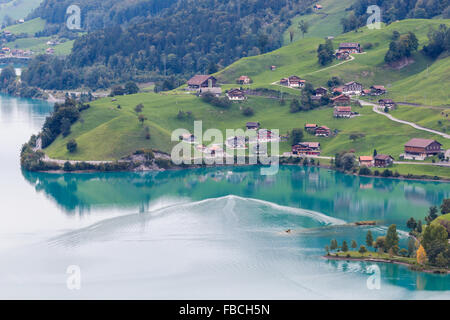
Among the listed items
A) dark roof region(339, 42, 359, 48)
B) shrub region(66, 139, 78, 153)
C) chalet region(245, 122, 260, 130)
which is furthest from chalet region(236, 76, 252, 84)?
shrub region(66, 139, 78, 153)

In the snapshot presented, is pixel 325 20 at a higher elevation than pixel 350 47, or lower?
higher

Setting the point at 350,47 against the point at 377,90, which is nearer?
the point at 377,90

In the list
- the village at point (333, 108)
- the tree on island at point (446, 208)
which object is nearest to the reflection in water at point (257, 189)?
the tree on island at point (446, 208)

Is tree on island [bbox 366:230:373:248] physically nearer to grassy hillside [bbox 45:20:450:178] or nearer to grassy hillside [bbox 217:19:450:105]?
grassy hillside [bbox 45:20:450:178]

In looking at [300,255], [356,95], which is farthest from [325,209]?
[356,95]

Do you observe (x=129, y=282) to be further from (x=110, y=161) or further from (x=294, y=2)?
(x=294, y=2)

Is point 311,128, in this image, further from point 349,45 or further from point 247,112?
point 349,45

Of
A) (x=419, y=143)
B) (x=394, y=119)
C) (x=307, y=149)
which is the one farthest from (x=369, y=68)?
(x=419, y=143)
